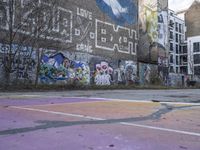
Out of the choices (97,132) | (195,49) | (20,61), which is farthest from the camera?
(195,49)

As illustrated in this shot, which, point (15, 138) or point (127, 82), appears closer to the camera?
point (15, 138)

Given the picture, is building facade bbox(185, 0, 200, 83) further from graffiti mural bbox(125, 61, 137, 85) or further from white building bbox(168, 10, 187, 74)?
graffiti mural bbox(125, 61, 137, 85)

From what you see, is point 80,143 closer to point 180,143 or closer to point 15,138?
point 15,138

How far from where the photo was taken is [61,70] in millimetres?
38938

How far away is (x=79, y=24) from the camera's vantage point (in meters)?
41.7

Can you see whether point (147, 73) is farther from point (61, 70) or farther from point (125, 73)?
point (61, 70)

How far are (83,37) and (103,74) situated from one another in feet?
19.2

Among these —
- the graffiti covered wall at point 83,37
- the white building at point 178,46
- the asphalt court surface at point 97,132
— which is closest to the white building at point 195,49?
the white building at point 178,46

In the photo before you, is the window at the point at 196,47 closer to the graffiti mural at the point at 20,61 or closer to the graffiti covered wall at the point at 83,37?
the graffiti covered wall at the point at 83,37

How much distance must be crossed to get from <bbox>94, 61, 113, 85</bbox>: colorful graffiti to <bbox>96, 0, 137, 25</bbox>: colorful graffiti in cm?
683

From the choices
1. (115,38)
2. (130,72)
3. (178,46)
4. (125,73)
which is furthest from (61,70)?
(178,46)

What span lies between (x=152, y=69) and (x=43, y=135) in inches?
2152

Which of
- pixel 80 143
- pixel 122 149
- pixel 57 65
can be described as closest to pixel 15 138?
pixel 80 143

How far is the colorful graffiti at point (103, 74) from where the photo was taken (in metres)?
44.9
